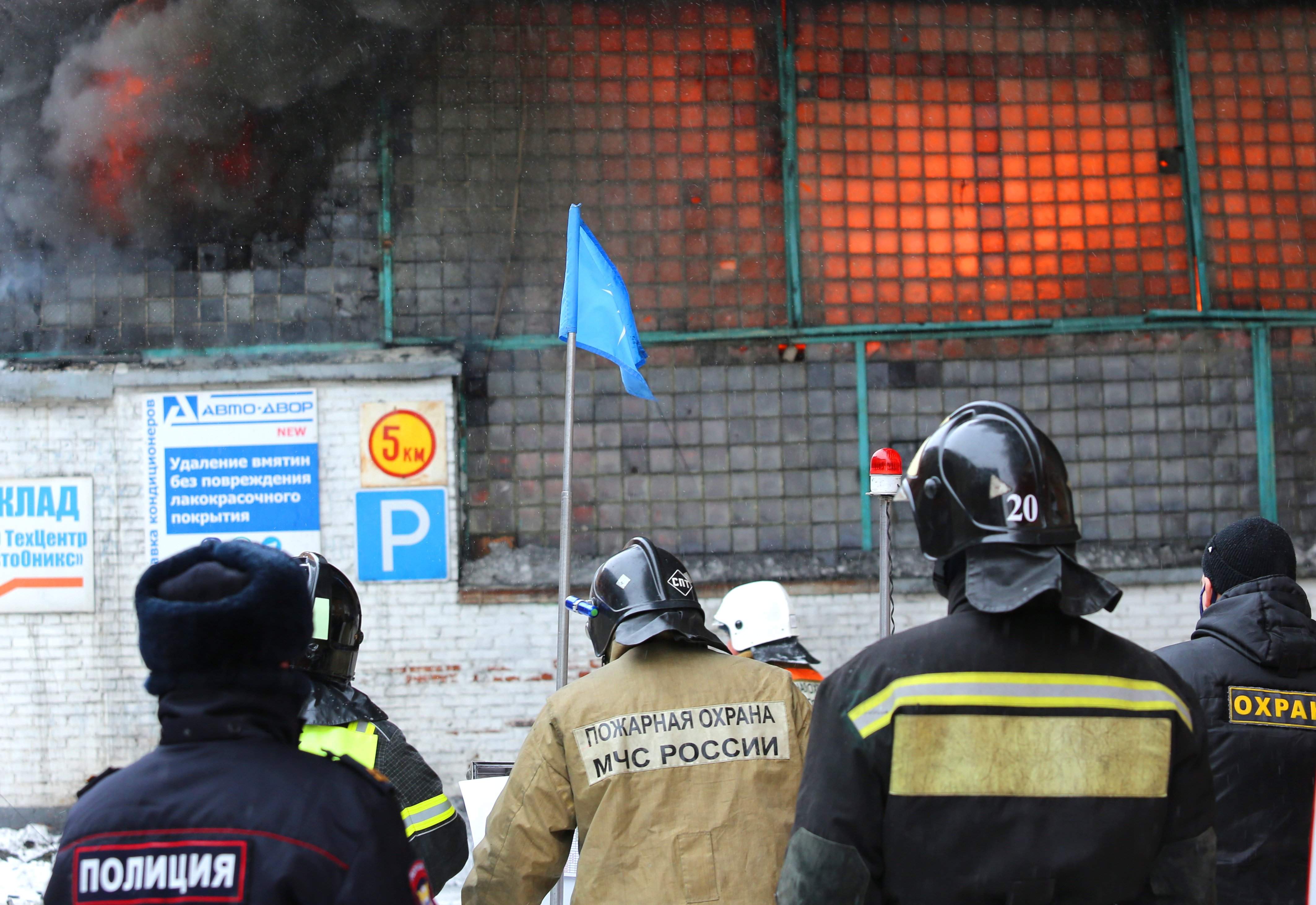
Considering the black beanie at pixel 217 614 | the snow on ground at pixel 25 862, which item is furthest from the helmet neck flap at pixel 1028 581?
the snow on ground at pixel 25 862

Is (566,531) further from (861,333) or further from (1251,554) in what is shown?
(861,333)

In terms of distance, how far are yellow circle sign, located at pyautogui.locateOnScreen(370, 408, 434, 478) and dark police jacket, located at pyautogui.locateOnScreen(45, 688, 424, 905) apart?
5.36 metres

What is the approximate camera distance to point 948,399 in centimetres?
735

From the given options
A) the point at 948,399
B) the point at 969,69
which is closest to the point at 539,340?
the point at 948,399

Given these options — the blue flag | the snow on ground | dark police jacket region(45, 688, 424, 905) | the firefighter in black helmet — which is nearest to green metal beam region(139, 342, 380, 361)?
the blue flag

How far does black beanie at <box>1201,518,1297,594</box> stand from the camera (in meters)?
3.24

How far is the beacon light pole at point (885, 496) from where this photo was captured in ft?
13.1

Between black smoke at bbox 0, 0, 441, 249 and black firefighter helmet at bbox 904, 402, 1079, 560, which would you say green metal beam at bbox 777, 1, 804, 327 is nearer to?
black smoke at bbox 0, 0, 441, 249

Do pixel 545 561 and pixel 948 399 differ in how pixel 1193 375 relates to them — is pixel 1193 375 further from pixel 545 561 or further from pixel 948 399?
pixel 545 561

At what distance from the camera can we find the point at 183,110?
7125mm

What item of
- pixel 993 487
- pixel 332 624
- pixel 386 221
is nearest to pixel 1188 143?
pixel 386 221

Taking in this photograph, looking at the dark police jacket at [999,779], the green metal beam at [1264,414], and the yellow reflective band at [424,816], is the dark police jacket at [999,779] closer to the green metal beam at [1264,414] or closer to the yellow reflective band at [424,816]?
the yellow reflective band at [424,816]

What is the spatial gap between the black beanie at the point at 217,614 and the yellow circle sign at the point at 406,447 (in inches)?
209

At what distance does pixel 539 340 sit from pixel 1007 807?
574 cm
